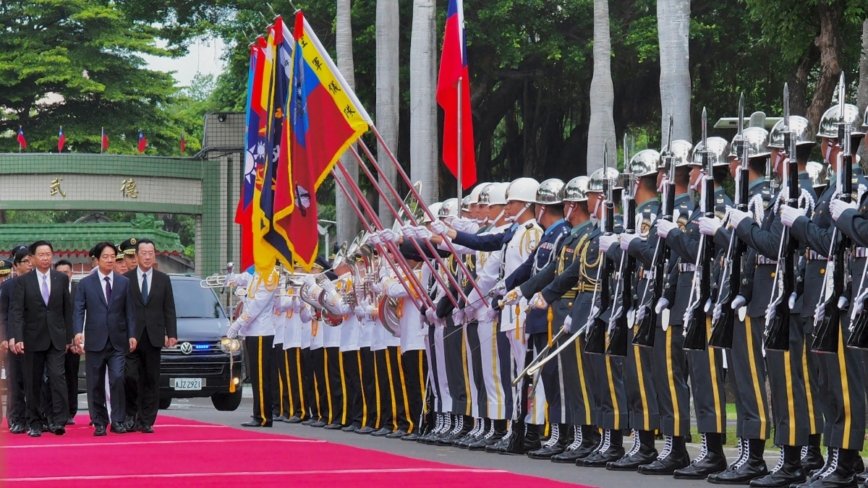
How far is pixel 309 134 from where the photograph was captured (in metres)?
12.9

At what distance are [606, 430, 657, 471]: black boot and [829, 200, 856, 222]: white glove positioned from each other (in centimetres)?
259

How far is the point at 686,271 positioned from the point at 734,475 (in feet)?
4.26

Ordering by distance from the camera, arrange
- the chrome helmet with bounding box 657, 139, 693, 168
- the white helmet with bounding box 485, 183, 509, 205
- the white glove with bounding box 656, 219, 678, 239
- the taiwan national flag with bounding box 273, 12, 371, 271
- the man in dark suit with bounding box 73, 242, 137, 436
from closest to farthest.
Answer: the white glove with bounding box 656, 219, 678, 239 < the chrome helmet with bounding box 657, 139, 693, 168 < the white helmet with bounding box 485, 183, 509, 205 < the taiwan national flag with bounding box 273, 12, 371, 271 < the man in dark suit with bounding box 73, 242, 137, 436

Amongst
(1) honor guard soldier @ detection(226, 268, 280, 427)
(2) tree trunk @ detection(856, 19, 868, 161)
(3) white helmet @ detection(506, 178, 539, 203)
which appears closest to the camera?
(3) white helmet @ detection(506, 178, 539, 203)

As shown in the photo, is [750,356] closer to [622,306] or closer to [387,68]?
[622,306]

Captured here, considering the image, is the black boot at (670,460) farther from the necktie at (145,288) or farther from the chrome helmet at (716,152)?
the necktie at (145,288)

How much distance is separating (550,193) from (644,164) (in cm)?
133

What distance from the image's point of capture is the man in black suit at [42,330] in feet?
46.9

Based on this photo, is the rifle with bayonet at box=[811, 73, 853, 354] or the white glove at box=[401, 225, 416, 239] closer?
the rifle with bayonet at box=[811, 73, 853, 354]

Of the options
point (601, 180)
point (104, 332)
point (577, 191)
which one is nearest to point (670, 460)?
point (601, 180)

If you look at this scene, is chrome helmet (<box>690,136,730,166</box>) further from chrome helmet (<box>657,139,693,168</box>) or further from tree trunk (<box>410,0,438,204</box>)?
tree trunk (<box>410,0,438,204</box>)

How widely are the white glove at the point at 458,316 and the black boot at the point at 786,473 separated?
4145 mm

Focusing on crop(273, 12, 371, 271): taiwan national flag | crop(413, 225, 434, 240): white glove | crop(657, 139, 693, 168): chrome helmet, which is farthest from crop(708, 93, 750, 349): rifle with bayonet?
crop(273, 12, 371, 271): taiwan national flag

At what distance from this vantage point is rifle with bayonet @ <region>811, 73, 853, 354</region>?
7926 millimetres
